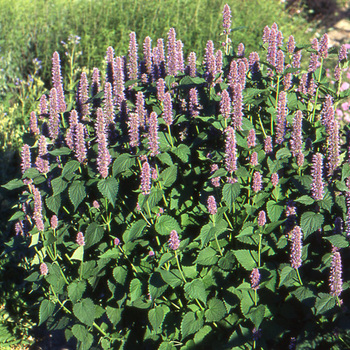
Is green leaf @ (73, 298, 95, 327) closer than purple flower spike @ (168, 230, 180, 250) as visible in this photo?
No

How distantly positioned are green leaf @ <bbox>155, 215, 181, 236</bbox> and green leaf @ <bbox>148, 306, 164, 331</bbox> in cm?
49

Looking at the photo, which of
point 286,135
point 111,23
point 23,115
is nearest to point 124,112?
point 286,135

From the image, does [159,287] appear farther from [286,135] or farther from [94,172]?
[286,135]

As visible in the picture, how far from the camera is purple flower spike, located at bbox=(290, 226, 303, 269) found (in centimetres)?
276

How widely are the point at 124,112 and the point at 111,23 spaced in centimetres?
624

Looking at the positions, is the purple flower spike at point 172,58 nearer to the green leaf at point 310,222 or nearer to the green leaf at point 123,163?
the green leaf at point 123,163

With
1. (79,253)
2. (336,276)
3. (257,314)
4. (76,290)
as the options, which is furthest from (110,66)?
(336,276)

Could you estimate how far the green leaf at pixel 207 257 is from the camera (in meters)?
2.99

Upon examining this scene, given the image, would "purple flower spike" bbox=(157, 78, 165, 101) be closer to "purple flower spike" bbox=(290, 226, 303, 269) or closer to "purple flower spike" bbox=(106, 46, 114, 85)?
"purple flower spike" bbox=(106, 46, 114, 85)

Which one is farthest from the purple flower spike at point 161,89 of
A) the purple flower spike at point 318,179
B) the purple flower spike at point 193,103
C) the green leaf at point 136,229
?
the purple flower spike at point 318,179

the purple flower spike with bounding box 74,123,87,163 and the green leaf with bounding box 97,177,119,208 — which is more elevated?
the purple flower spike with bounding box 74,123,87,163

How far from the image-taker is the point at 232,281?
3.20 meters

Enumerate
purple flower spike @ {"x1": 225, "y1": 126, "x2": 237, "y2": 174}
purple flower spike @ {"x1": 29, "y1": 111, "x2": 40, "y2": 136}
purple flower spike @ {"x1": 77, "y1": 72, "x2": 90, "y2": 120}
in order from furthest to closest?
purple flower spike @ {"x1": 29, "y1": 111, "x2": 40, "y2": 136} → purple flower spike @ {"x1": 77, "y1": 72, "x2": 90, "y2": 120} → purple flower spike @ {"x1": 225, "y1": 126, "x2": 237, "y2": 174}

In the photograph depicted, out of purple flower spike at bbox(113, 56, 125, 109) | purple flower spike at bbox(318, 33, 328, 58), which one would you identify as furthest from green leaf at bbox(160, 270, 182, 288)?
purple flower spike at bbox(318, 33, 328, 58)
